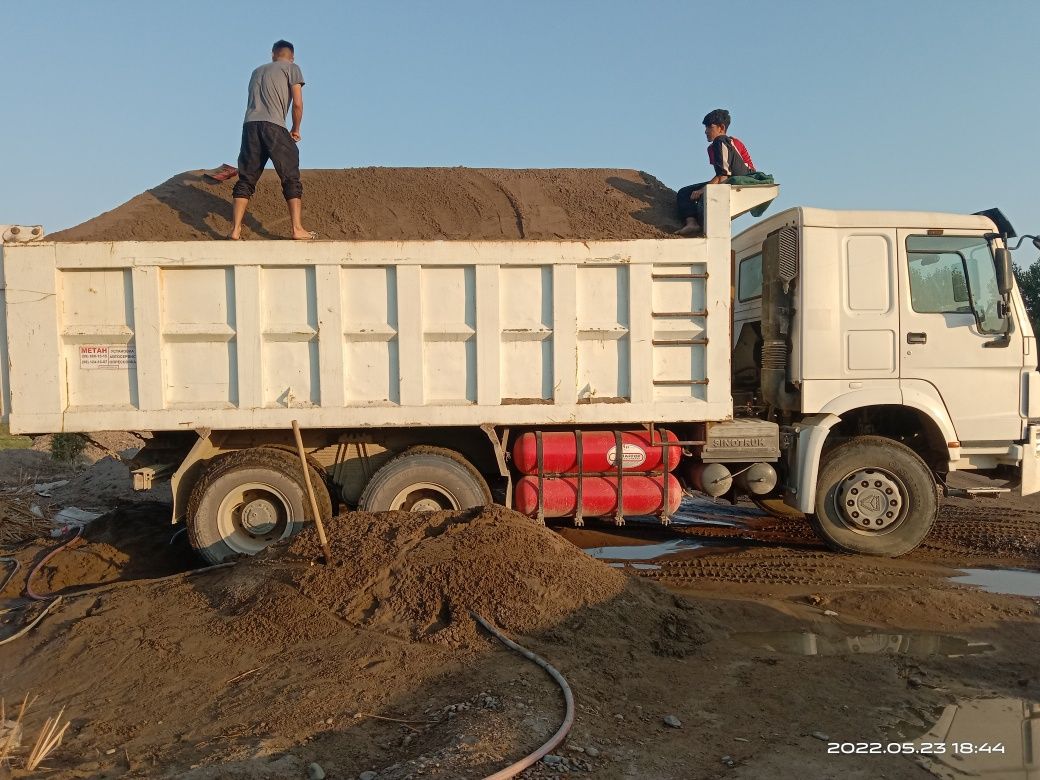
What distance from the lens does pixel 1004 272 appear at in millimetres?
5676

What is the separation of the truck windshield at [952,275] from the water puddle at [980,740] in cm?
344

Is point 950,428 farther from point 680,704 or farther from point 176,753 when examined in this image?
point 176,753

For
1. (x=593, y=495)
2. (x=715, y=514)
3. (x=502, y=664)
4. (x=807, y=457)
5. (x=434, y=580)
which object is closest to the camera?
(x=502, y=664)

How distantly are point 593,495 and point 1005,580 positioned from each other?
10.9 ft

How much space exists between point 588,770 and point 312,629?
6.26ft

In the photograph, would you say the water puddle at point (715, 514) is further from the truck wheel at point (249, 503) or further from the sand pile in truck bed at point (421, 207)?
the truck wheel at point (249, 503)

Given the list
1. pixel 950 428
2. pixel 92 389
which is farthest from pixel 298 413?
pixel 950 428

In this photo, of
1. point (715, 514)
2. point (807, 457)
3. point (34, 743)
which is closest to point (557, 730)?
point (34, 743)

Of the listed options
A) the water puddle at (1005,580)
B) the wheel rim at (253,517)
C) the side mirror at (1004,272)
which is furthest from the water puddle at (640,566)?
the side mirror at (1004,272)

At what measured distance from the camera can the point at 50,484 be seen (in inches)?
378

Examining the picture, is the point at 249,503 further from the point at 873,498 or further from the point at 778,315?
the point at 873,498

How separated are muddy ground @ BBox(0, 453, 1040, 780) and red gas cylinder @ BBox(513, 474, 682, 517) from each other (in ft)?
2.09

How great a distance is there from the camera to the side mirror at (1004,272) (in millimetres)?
5664

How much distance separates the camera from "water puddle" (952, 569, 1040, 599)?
5.27 meters
